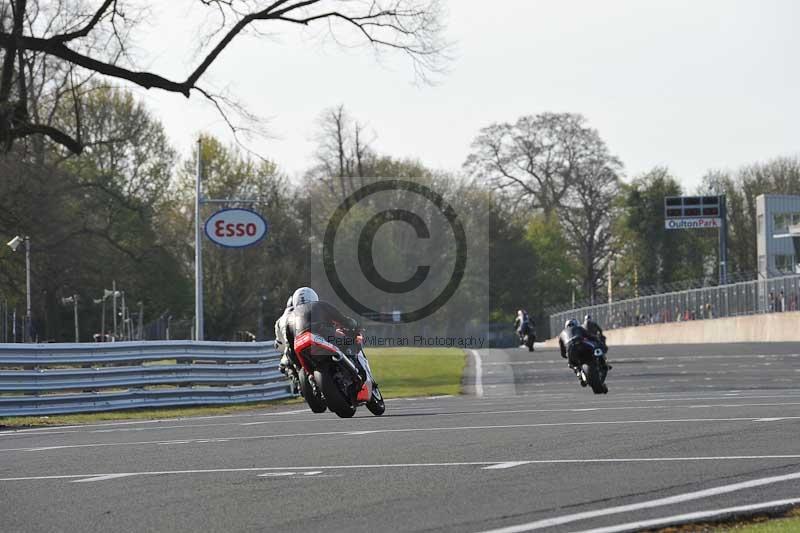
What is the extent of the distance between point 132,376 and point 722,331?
40.2 metres

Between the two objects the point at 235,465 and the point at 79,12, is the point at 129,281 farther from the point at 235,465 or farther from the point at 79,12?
the point at 235,465

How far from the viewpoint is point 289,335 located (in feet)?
54.3

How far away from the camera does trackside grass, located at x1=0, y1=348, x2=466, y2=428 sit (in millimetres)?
22250

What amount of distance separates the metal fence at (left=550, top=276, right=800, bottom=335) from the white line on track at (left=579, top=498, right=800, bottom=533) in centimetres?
4568

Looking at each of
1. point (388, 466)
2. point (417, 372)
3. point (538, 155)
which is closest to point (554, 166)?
point (538, 155)

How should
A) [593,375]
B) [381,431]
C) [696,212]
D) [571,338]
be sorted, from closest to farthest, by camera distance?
[381,431], [593,375], [571,338], [696,212]

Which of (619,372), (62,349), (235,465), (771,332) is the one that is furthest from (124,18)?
(771,332)

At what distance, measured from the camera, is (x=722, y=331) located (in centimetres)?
6038

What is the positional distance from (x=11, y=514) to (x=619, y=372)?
28083 millimetres

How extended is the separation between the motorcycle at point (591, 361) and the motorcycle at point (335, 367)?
8672 millimetres

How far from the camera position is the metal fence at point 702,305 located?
54.2 meters

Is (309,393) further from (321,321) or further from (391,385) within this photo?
(391,385)

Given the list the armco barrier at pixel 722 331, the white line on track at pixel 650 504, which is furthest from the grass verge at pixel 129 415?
the armco barrier at pixel 722 331

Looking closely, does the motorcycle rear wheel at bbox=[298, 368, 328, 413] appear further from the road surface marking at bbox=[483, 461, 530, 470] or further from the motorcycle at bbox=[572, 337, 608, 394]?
the motorcycle at bbox=[572, 337, 608, 394]
